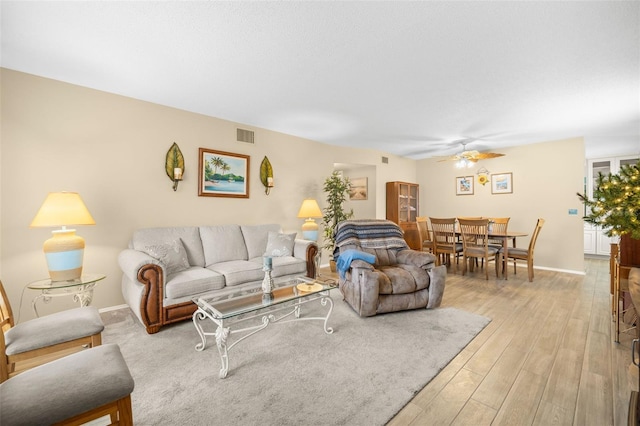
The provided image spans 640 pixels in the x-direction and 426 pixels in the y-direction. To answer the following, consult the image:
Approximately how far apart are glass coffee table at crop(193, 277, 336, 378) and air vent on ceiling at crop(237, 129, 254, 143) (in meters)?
2.43

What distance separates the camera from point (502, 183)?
5.85 m

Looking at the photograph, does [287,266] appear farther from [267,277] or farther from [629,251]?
[629,251]

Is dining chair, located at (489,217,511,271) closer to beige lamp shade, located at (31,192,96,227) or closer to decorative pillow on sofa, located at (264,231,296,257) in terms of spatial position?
decorative pillow on sofa, located at (264,231,296,257)

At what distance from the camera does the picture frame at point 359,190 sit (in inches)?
267

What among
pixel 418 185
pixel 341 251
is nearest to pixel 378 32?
pixel 341 251

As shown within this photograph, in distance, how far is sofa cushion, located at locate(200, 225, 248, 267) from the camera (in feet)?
11.4

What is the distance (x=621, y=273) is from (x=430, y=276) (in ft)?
5.28

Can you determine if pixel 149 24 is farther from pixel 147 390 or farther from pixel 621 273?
pixel 621 273

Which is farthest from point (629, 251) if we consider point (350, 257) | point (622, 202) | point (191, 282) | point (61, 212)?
point (61, 212)

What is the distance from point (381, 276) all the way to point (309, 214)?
1.93m

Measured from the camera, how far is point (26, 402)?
100cm

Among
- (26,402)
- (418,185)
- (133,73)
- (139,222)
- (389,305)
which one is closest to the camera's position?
(26,402)

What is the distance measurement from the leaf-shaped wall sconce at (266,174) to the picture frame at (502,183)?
4.83 m

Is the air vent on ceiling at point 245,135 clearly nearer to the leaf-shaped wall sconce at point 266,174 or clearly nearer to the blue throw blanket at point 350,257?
the leaf-shaped wall sconce at point 266,174
